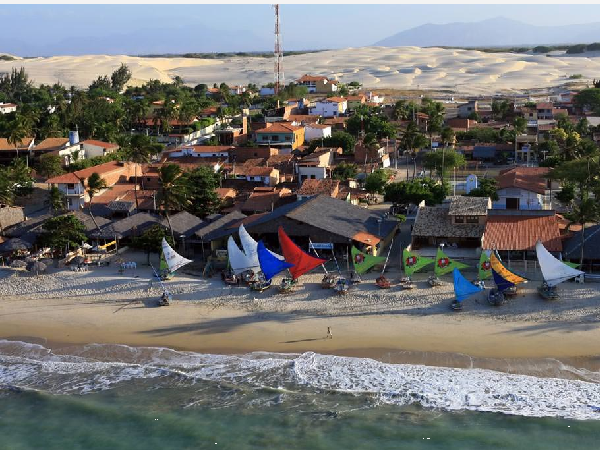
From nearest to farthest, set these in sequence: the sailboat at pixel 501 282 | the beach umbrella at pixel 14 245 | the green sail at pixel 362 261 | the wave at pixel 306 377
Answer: the wave at pixel 306 377, the sailboat at pixel 501 282, the green sail at pixel 362 261, the beach umbrella at pixel 14 245

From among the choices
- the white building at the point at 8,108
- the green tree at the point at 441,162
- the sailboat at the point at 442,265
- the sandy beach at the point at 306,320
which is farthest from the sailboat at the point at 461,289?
the white building at the point at 8,108

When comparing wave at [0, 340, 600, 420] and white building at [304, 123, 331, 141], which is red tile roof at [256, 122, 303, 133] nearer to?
white building at [304, 123, 331, 141]

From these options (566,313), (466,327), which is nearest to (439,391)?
(466,327)

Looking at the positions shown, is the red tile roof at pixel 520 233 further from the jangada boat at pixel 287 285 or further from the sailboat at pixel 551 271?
the jangada boat at pixel 287 285

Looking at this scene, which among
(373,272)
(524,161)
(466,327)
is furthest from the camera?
(524,161)

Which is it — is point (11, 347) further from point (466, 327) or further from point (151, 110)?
point (151, 110)
